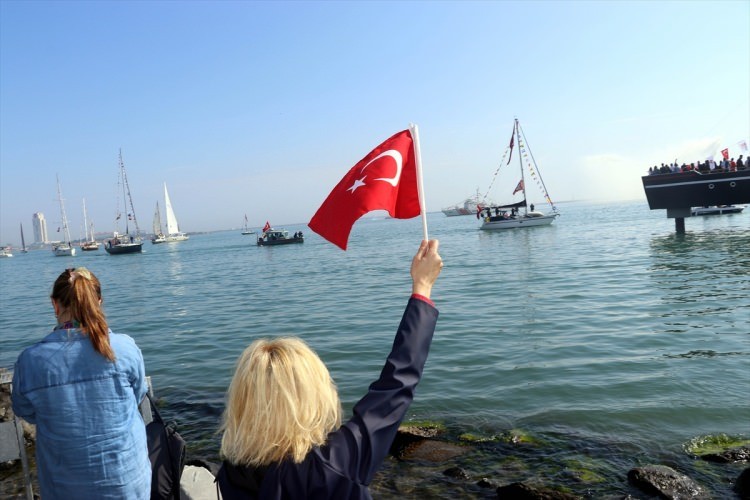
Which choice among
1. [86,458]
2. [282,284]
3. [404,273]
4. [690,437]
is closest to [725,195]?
[404,273]

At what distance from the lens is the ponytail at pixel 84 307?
2963 mm

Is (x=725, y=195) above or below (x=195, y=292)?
above

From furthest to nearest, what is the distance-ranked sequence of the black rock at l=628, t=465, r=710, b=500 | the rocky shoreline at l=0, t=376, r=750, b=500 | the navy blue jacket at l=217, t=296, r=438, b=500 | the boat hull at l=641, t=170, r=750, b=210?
the boat hull at l=641, t=170, r=750, b=210
the rocky shoreline at l=0, t=376, r=750, b=500
the black rock at l=628, t=465, r=710, b=500
the navy blue jacket at l=217, t=296, r=438, b=500

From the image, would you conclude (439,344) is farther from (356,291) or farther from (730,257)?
(730,257)

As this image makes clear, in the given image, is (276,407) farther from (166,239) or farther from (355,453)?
(166,239)

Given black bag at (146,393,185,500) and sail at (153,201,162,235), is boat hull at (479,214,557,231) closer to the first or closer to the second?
black bag at (146,393,185,500)

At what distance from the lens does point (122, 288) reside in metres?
37.0

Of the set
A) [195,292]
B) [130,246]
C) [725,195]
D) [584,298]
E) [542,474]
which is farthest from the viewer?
[130,246]

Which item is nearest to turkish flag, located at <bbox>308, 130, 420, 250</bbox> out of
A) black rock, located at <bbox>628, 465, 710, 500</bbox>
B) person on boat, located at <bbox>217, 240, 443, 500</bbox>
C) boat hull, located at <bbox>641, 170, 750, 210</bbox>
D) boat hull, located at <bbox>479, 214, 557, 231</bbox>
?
person on boat, located at <bbox>217, 240, 443, 500</bbox>

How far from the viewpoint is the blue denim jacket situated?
9.59 ft

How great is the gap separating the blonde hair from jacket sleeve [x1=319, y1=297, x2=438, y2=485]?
93mm

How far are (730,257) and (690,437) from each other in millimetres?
23703

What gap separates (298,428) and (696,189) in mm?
44865

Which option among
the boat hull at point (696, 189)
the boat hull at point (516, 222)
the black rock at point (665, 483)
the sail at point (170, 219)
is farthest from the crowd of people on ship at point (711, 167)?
the sail at point (170, 219)
